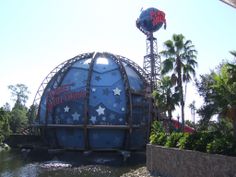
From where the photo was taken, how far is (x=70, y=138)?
61719 mm

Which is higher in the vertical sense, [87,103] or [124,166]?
[87,103]

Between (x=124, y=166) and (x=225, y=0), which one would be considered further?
(x=124, y=166)

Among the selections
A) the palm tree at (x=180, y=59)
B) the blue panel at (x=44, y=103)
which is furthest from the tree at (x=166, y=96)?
the blue panel at (x=44, y=103)

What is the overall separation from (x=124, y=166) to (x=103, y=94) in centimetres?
1611

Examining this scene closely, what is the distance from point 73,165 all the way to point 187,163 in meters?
22.6

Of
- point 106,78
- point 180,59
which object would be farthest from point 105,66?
point 180,59

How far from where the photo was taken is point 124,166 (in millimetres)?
47375

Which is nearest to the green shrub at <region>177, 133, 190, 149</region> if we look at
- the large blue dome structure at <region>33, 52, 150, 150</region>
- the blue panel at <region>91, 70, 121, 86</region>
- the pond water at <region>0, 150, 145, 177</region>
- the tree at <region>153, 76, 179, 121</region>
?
the pond water at <region>0, 150, 145, 177</region>

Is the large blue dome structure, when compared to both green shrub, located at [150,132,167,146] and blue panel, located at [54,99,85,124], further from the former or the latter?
green shrub, located at [150,132,167,146]

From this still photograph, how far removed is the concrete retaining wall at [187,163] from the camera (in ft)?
75.6

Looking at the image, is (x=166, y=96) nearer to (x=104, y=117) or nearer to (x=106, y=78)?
(x=104, y=117)

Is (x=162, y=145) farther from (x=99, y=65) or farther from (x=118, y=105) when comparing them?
(x=99, y=65)

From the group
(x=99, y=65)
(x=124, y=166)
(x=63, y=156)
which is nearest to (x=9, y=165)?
(x=63, y=156)

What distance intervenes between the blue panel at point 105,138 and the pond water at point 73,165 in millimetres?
1849
